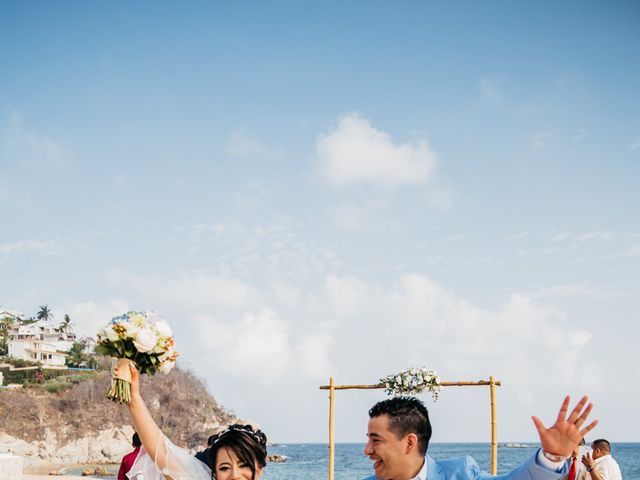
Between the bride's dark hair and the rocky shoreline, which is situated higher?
the bride's dark hair

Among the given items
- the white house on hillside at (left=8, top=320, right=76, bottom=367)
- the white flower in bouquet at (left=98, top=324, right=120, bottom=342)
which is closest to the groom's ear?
the white flower in bouquet at (left=98, top=324, right=120, bottom=342)

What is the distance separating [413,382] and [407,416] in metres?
7.51

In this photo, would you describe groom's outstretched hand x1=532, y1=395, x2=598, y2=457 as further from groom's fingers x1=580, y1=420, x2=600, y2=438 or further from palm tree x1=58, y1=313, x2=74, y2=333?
palm tree x1=58, y1=313, x2=74, y2=333

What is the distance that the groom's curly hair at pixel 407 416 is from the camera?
12.6 ft

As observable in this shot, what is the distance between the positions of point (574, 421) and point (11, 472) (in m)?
9.24

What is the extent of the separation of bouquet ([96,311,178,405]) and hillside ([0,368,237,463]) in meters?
62.9

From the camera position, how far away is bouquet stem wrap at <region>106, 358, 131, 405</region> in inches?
144

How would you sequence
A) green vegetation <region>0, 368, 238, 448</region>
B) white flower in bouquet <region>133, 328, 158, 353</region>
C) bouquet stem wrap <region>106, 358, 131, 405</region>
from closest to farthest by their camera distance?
1. bouquet stem wrap <region>106, 358, 131, 405</region>
2. white flower in bouquet <region>133, 328, 158, 353</region>
3. green vegetation <region>0, 368, 238, 448</region>

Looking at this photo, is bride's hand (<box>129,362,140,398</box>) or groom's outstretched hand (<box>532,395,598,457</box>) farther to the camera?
bride's hand (<box>129,362,140,398</box>)

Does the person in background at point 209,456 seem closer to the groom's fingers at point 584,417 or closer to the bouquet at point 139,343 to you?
the bouquet at point 139,343

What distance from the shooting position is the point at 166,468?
3.82 m

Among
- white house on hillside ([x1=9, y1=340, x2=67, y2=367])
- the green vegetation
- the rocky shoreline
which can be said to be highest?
white house on hillside ([x1=9, y1=340, x2=67, y2=367])

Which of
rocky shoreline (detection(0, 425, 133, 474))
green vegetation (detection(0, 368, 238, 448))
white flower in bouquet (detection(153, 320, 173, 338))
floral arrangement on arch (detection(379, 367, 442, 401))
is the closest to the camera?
white flower in bouquet (detection(153, 320, 173, 338))

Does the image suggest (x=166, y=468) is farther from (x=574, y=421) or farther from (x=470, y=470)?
(x=574, y=421)
